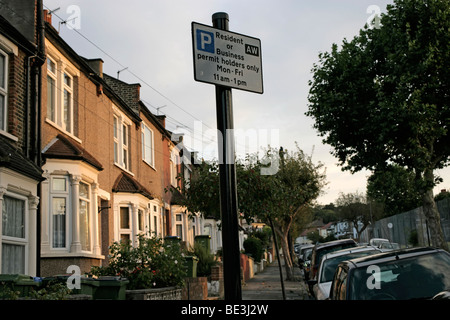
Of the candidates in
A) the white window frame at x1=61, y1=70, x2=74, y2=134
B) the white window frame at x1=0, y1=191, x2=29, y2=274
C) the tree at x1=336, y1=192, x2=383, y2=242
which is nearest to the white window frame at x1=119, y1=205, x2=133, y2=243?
the white window frame at x1=61, y1=70, x2=74, y2=134

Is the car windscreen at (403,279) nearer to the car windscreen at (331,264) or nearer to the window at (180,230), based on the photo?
the car windscreen at (331,264)

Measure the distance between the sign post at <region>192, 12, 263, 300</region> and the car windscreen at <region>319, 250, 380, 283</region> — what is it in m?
8.09

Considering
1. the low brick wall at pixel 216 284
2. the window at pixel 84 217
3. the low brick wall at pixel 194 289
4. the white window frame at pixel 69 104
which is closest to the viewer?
the low brick wall at pixel 194 289

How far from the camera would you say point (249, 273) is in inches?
1137

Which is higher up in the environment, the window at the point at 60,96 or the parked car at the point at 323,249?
the window at the point at 60,96

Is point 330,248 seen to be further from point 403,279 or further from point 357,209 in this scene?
point 357,209

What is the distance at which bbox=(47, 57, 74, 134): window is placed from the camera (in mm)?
14185

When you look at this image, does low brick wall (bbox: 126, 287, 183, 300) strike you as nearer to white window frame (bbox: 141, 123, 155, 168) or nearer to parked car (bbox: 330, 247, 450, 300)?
parked car (bbox: 330, 247, 450, 300)

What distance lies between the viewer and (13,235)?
35.7 ft

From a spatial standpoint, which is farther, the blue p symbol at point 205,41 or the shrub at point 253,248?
the shrub at point 253,248

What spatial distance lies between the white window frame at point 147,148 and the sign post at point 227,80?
18113 mm

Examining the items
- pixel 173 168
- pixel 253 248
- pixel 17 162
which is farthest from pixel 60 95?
pixel 253 248

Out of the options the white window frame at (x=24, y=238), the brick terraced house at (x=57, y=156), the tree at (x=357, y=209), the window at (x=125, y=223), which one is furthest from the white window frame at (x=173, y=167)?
the tree at (x=357, y=209)

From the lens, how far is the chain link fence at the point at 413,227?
25688mm
